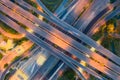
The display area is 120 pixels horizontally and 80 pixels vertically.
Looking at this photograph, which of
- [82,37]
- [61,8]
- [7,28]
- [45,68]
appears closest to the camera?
[82,37]

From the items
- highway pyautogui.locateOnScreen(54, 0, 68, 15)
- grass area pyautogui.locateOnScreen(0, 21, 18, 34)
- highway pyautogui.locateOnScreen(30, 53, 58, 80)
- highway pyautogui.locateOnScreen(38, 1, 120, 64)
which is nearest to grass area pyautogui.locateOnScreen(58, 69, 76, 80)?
highway pyautogui.locateOnScreen(30, 53, 58, 80)

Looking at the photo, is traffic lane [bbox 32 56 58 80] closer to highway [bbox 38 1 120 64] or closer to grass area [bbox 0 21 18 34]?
highway [bbox 38 1 120 64]

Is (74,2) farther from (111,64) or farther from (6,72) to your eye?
(6,72)

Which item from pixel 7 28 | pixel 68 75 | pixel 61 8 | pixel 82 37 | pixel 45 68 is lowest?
pixel 45 68

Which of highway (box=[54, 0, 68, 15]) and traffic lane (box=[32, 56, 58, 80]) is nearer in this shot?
traffic lane (box=[32, 56, 58, 80])

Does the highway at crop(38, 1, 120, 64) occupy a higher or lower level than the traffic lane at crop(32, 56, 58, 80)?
higher

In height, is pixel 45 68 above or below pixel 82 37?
below

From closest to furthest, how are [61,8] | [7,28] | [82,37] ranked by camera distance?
[82,37], [61,8], [7,28]

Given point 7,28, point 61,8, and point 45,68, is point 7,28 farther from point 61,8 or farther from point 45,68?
point 61,8

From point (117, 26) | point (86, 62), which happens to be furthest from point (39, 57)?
point (117, 26)

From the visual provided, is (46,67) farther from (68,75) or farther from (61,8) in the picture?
(61,8)

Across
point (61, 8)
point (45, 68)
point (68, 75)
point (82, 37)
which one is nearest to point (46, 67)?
point (45, 68)

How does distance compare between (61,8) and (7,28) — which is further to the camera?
(7,28)
